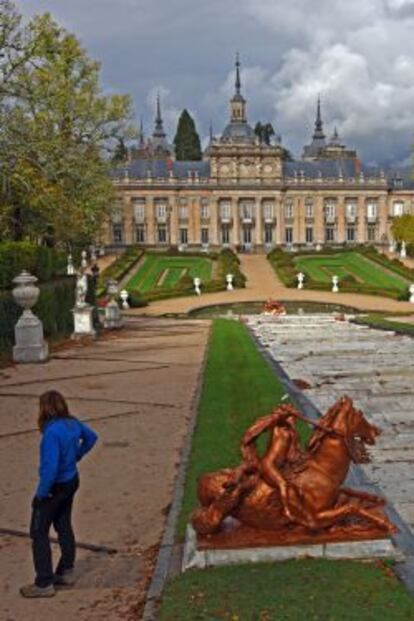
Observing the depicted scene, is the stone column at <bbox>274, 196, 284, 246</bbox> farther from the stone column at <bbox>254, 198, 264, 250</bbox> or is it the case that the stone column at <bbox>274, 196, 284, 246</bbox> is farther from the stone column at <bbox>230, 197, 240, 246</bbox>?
the stone column at <bbox>230, 197, 240, 246</bbox>

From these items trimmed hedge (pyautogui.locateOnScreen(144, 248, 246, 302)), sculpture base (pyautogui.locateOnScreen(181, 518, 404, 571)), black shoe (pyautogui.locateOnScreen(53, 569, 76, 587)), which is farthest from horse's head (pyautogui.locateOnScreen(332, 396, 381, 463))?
trimmed hedge (pyautogui.locateOnScreen(144, 248, 246, 302))

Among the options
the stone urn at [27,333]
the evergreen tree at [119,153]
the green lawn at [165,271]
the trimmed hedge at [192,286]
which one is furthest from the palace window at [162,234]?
the stone urn at [27,333]

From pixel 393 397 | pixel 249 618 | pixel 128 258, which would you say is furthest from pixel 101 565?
pixel 128 258

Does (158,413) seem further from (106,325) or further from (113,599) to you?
(106,325)

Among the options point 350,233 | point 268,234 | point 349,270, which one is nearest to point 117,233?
point 268,234

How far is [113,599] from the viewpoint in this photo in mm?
4801

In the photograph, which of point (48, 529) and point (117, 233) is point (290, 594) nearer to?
point (48, 529)

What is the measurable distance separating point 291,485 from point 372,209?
306 ft

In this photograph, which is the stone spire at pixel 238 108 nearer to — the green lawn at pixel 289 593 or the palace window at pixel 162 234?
the palace window at pixel 162 234

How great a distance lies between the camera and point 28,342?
16.9 m

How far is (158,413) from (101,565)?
17.0 feet

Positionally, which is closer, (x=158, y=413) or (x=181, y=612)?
(x=181, y=612)

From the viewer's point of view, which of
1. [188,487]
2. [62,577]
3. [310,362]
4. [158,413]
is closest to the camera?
[62,577]

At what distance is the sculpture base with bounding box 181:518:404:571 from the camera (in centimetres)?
505
